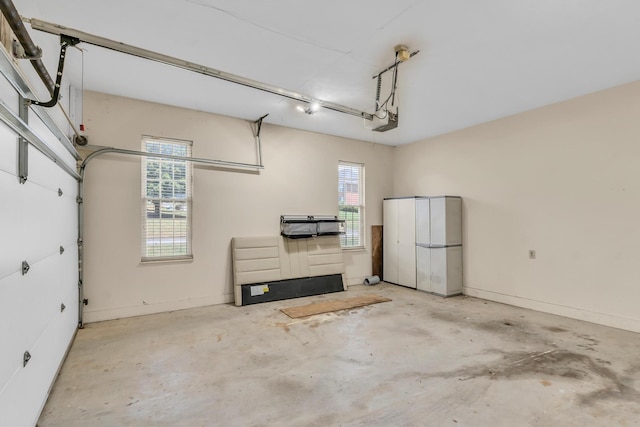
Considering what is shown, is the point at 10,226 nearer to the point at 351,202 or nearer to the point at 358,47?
the point at 358,47

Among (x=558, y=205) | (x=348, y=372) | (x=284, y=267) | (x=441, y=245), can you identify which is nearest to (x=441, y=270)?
(x=441, y=245)

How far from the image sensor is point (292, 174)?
5344 millimetres

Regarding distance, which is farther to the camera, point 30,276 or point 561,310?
point 561,310

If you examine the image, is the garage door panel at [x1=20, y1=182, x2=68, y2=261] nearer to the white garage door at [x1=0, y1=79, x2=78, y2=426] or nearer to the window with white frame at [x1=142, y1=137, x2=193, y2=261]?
the white garage door at [x1=0, y1=79, x2=78, y2=426]

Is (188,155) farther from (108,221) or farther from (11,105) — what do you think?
(11,105)

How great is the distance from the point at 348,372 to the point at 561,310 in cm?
335

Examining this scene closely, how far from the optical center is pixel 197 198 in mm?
4469

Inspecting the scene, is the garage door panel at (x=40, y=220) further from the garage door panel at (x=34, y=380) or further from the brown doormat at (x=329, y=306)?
the brown doormat at (x=329, y=306)

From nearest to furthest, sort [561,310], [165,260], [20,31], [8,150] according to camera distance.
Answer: [20,31] < [8,150] < [561,310] < [165,260]

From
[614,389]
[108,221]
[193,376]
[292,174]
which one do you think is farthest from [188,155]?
[614,389]

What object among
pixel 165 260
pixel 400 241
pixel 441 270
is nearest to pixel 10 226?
pixel 165 260

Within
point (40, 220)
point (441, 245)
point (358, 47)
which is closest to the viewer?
point (40, 220)

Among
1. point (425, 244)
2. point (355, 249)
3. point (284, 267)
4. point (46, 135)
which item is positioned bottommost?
point (284, 267)

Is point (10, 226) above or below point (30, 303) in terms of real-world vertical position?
above
